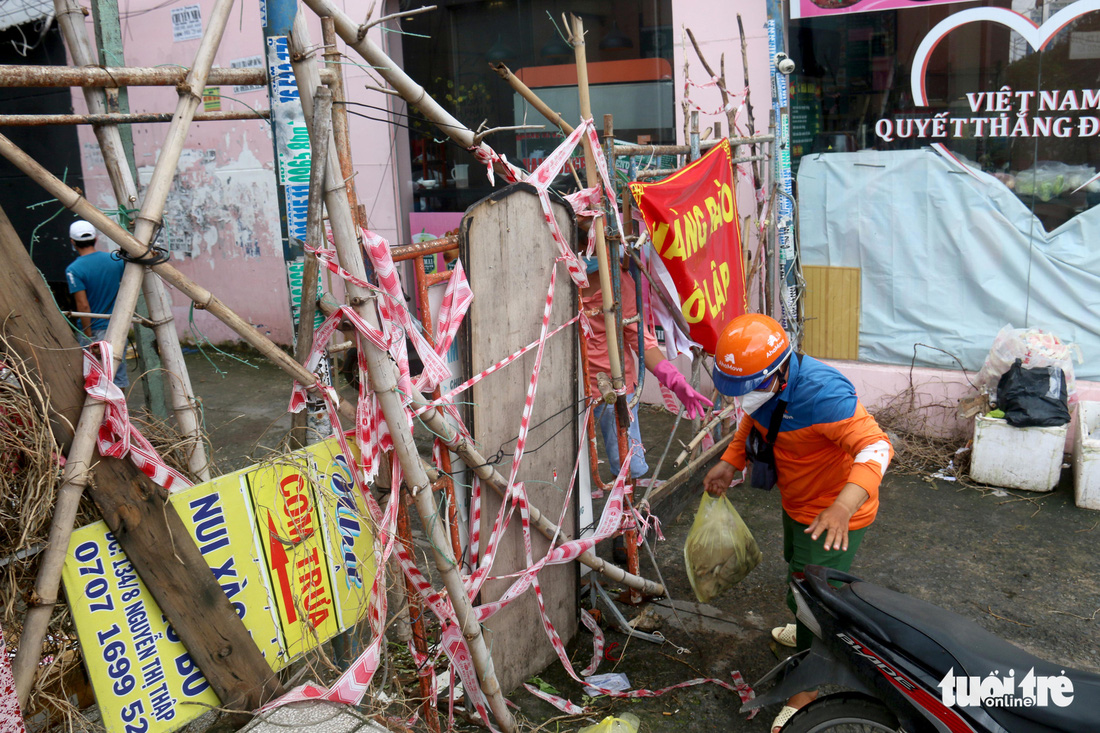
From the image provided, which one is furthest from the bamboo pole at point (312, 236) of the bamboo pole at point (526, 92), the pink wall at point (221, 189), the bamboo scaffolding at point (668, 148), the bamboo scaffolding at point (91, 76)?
the pink wall at point (221, 189)

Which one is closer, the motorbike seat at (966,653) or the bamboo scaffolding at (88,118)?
the motorbike seat at (966,653)

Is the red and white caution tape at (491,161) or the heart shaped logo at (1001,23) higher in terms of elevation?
the heart shaped logo at (1001,23)

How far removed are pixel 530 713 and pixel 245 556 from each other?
1570mm

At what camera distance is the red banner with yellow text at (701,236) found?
396cm

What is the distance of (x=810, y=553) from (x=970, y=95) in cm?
432

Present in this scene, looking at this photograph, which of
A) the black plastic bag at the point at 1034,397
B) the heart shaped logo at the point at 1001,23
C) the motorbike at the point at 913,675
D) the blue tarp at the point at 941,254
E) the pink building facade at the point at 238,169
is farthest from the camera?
the pink building facade at the point at 238,169

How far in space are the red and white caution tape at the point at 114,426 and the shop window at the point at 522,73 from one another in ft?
16.8

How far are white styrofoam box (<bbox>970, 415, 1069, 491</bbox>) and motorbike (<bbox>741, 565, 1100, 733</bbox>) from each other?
3.21 m

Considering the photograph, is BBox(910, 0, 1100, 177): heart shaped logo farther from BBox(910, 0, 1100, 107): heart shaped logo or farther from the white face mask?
the white face mask

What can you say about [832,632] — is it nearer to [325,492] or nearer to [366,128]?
[325,492]

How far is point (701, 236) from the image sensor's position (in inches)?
171

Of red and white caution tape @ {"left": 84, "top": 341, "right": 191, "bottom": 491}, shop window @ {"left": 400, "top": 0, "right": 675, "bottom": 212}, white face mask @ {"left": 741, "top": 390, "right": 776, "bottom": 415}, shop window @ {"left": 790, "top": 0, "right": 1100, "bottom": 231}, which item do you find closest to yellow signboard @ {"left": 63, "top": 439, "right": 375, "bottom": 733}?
red and white caution tape @ {"left": 84, "top": 341, "right": 191, "bottom": 491}

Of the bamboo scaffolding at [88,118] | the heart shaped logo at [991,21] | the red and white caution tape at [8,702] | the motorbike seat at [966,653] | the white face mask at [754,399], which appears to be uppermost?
the heart shaped logo at [991,21]

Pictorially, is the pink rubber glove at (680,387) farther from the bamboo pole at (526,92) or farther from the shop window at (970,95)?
the shop window at (970,95)
